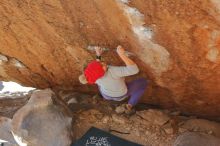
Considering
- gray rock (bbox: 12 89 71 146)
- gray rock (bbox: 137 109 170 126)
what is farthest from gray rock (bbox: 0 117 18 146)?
gray rock (bbox: 137 109 170 126)

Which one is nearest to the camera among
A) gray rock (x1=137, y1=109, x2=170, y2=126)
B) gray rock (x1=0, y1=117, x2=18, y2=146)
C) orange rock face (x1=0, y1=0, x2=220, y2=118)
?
orange rock face (x1=0, y1=0, x2=220, y2=118)

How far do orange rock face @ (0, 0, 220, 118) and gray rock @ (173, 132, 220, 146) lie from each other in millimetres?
371

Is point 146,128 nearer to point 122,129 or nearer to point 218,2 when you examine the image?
point 122,129

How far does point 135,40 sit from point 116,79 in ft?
1.33

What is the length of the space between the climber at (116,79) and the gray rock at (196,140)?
538mm

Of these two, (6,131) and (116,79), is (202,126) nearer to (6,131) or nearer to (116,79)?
(116,79)

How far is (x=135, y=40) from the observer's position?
10.5ft

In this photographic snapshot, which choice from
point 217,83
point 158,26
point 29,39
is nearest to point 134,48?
point 158,26

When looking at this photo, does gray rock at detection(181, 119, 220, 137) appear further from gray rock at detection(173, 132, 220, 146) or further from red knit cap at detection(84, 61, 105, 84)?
red knit cap at detection(84, 61, 105, 84)

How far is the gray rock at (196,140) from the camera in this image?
131 inches

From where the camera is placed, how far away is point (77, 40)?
3.48 metres

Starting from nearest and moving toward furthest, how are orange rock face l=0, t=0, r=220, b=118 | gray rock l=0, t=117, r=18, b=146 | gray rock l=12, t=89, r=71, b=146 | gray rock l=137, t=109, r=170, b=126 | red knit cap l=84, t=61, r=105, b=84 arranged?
orange rock face l=0, t=0, r=220, b=118, red knit cap l=84, t=61, r=105, b=84, gray rock l=12, t=89, r=71, b=146, gray rock l=137, t=109, r=170, b=126, gray rock l=0, t=117, r=18, b=146

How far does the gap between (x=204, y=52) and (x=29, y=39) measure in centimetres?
151

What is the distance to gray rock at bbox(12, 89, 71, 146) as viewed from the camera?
3566mm
